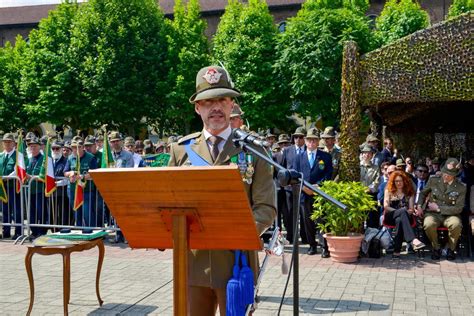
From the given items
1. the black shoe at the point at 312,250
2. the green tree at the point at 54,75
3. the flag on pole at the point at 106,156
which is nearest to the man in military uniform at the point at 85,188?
the flag on pole at the point at 106,156

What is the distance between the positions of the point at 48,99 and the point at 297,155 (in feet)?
83.4

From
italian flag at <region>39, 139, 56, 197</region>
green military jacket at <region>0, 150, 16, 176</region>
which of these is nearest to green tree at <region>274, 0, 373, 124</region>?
green military jacket at <region>0, 150, 16, 176</region>

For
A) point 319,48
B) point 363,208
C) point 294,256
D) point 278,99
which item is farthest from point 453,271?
point 278,99

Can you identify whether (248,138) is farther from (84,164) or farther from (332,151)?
(84,164)

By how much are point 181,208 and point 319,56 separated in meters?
27.2

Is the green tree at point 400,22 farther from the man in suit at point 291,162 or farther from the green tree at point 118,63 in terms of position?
the man in suit at point 291,162

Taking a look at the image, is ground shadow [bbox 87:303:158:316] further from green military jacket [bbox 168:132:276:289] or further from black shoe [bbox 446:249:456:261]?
black shoe [bbox 446:249:456:261]

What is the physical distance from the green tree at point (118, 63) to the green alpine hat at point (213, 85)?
28896mm

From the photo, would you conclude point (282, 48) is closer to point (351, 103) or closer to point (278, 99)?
point (278, 99)

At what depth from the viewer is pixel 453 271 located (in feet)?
27.1

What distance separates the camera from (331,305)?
6379 mm

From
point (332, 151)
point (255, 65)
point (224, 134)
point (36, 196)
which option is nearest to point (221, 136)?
point (224, 134)

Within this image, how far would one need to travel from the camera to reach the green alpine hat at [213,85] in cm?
321

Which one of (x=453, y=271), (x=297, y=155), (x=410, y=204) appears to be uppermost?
(x=297, y=155)
